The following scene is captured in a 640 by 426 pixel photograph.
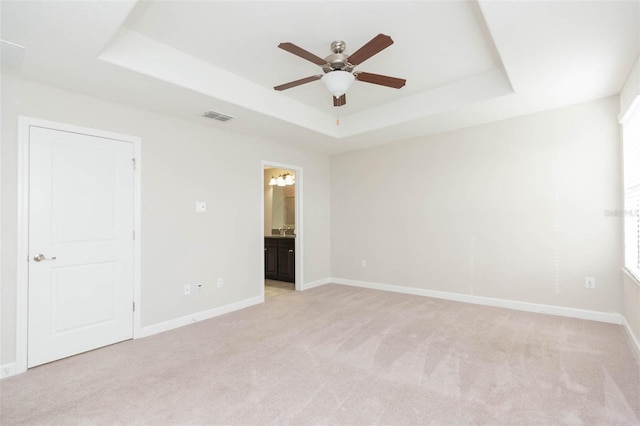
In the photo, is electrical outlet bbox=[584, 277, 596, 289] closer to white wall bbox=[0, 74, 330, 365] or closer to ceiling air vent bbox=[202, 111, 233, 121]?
white wall bbox=[0, 74, 330, 365]

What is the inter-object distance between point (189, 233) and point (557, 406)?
12.3 feet

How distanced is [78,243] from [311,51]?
283 cm

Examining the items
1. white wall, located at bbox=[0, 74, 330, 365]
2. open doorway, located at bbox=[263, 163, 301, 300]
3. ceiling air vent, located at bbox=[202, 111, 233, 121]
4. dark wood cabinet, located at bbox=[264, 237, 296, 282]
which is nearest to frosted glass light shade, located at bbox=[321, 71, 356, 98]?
ceiling air vent, located at bbox=[202, 111, 233, 121]

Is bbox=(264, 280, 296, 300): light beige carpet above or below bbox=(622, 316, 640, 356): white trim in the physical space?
below

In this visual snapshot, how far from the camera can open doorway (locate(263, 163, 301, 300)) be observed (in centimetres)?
548

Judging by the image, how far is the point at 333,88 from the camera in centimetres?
269

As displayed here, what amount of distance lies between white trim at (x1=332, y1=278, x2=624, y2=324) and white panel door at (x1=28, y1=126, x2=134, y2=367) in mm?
3737

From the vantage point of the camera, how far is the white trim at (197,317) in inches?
138

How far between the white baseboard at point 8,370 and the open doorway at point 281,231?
2848 millimetres

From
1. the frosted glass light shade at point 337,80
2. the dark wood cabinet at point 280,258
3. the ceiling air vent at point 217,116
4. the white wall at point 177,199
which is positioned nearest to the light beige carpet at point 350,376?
the white wall at point 177,199

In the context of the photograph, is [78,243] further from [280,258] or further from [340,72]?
[280,258]

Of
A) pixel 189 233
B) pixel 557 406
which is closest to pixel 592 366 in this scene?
pixel 557 406

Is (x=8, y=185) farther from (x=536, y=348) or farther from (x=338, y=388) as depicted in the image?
(x=536, y=348)

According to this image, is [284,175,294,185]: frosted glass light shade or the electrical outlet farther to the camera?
[284,175,294,185]: frosted glass light shade
